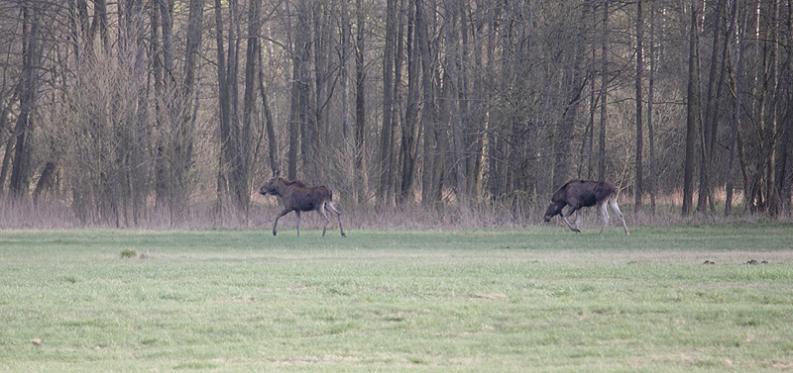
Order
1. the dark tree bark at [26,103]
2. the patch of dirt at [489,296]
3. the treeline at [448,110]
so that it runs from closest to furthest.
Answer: the patch of dirt at [489,296] → the treeline at [448,110] → the dark tree bark at [26,103]

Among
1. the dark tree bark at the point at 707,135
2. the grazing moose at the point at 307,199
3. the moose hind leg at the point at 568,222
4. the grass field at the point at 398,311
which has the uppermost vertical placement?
the dark tree bark at the point at 707,135

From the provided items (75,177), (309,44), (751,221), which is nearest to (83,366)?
(751,221)

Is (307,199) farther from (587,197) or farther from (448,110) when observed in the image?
(448,110)

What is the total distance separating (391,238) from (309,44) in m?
25.2

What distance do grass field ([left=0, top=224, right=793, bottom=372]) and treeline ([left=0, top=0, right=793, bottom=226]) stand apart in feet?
52.6

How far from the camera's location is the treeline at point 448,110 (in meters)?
40.6

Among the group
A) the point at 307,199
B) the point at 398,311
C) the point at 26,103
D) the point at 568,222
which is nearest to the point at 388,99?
the point at 26,103

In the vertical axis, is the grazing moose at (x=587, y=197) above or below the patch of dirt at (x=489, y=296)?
above

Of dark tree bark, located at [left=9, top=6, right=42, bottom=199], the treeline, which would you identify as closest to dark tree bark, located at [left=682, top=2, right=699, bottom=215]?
the treeline

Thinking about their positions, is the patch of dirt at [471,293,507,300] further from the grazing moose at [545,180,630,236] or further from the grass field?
the grazing moose at [545,180,630,236]

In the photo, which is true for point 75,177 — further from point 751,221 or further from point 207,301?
point 207,301

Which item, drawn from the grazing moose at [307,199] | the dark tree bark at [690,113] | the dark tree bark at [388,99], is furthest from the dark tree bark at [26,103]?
the dark tree bark at [690,113]

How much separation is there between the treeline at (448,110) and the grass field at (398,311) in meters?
16.0

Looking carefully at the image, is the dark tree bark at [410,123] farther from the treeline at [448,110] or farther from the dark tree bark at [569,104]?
the dark tree bark at [569,104]
